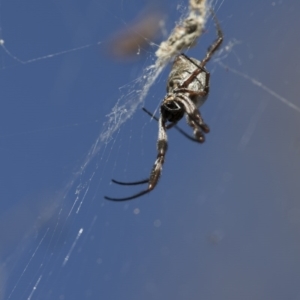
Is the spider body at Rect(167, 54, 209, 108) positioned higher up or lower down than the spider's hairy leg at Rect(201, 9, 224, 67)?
lower down

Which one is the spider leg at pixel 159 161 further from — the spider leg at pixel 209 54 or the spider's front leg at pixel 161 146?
the spider leg at pixel 209 54

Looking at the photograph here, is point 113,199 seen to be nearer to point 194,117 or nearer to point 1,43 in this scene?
point 194,117

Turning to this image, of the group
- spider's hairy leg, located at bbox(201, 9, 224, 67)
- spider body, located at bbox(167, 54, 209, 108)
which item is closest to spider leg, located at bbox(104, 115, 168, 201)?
spider body, located at bbox(167, 54, 209, 108)

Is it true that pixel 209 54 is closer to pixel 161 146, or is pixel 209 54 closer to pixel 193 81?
pixel 193 81

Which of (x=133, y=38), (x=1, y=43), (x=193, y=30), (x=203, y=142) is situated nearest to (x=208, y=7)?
(x=193, y=30)

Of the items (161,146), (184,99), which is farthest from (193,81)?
(161,146)

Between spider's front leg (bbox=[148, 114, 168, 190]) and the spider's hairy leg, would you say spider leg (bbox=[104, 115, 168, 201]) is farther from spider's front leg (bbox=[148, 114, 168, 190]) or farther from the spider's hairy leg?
the spider's hairy leg

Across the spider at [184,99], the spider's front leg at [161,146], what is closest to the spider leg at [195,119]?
the spider at [184,99]
